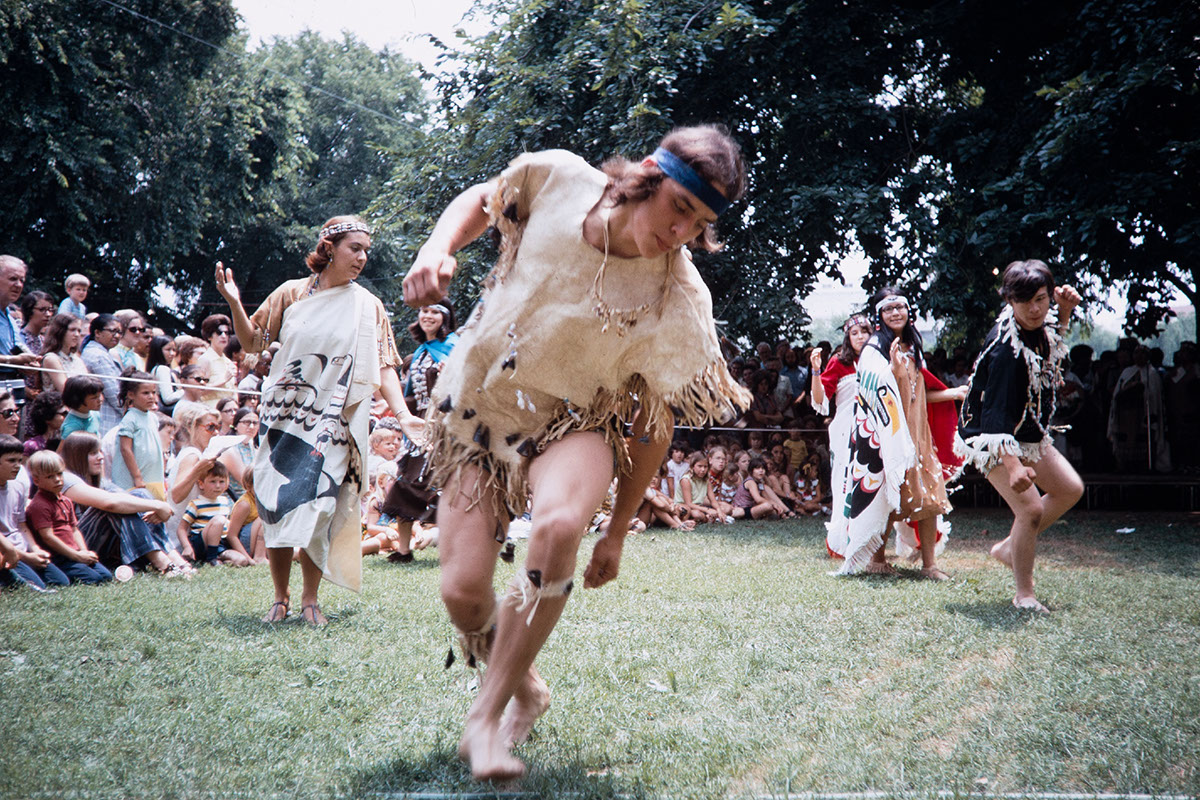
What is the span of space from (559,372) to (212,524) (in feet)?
19.3

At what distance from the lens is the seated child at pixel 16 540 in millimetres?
6113

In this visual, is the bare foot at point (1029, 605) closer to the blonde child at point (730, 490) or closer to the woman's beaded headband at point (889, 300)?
the woman's beaded headband at point (889, 300)

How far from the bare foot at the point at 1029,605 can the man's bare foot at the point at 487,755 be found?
3690 millimetres

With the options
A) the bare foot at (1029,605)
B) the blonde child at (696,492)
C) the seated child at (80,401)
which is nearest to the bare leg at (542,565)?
the bare foot at (1029,605)

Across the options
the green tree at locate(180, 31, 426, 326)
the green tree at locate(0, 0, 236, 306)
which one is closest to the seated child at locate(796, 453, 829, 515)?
the green tree at locate(0, 0, 236, 306)

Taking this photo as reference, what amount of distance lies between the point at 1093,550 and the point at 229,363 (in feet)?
26.6

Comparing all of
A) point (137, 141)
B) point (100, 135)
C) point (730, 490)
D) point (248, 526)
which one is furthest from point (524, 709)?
point (137, 141)

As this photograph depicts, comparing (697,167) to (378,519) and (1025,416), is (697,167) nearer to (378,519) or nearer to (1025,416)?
(1025,416)

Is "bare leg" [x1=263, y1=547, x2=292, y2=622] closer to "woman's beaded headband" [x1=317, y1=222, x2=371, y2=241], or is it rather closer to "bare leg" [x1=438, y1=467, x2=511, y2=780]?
"woman's beaded headband" [x1=317, y1=222, x2=371, y2=241]

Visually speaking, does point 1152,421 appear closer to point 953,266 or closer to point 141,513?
point 953,266

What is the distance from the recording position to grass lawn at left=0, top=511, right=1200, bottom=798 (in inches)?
113

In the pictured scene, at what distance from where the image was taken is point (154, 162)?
20562mm

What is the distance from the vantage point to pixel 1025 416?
17.7 ft

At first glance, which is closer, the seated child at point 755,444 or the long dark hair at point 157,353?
the long dark hair at point 157,353
